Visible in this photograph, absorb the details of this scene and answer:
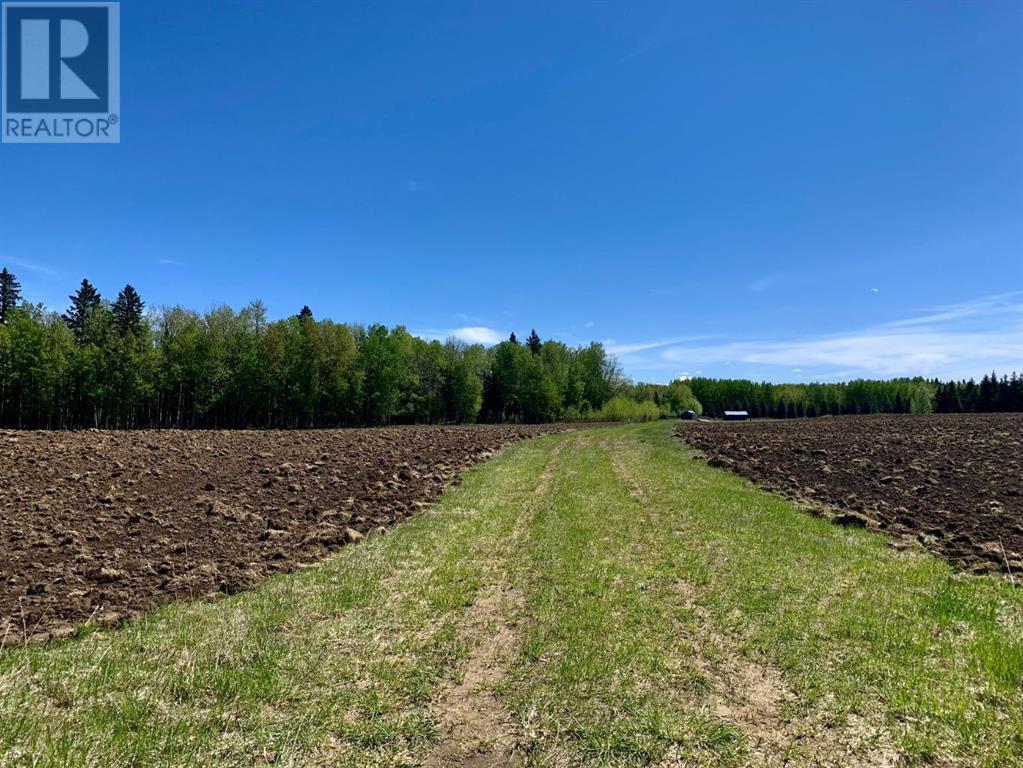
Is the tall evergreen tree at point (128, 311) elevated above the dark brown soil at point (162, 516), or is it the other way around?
A: the tall evergreen tree at point (128, 311)

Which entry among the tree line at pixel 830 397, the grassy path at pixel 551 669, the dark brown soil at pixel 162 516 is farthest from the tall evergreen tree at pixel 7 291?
the tree line at pixel 830 397

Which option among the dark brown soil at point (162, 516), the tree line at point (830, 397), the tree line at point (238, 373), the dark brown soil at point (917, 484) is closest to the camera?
the dark brown soil at point (162, 516)

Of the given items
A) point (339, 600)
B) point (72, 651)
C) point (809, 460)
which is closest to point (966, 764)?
point (339, 600)

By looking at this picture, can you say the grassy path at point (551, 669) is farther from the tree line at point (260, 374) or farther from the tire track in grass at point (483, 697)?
the tree line at point (260, 374)

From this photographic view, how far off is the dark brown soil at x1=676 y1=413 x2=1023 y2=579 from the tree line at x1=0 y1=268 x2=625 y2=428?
198 feet

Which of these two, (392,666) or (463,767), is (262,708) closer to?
(392,666)

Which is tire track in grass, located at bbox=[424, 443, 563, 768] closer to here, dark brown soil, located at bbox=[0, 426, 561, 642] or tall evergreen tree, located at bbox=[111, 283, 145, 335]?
dark brown soil, located at bbox=[0, 426, 561, 642]

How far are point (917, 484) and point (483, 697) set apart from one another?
21228 millimetres

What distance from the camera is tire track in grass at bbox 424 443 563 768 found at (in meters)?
4.75

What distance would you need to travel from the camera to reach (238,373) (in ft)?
238

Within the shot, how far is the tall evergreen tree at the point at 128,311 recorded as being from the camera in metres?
70.2

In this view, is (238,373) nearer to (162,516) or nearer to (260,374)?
(260,374)

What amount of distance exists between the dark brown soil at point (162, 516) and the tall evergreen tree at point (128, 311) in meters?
52.6

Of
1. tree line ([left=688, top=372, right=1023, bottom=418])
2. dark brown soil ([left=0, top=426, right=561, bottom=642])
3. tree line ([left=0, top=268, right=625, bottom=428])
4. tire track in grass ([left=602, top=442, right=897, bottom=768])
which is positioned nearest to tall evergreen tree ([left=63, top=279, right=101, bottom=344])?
tree line ([left=0, top=268, right=625, bottom=428])
